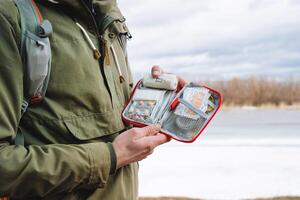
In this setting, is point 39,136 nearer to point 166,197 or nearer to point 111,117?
point 111,117

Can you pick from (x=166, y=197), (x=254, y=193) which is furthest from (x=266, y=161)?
(x=166, y=197)

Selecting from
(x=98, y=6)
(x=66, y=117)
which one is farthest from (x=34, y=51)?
(x=98, y=6)

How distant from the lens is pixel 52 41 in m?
1.46

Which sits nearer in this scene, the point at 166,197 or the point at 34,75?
the point at 34,75

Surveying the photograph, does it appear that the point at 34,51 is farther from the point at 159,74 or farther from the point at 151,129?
the point at 159,74

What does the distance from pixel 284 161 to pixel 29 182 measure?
7322mm

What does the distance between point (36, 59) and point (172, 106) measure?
20.8 inches

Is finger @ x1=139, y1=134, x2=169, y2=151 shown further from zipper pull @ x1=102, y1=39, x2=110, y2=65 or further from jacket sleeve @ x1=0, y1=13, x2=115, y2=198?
zipper pull @ x1=102, y1=39, x2=110, y2=65

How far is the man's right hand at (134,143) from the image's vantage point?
1.49m

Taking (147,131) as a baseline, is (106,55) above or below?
above

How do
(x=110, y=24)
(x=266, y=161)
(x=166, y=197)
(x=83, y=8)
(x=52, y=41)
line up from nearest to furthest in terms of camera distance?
(x=52, y=41) → (x=83, y=8) → (x=110, y=24) → (x=166, y=197) → (x=266, y=161)

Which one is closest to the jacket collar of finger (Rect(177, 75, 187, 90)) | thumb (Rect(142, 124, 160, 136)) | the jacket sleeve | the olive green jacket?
the olive green jacket

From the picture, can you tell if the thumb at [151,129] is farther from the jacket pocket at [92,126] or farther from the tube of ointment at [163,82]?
the tube of ointment at [163,82]

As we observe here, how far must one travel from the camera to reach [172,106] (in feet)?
5.46
